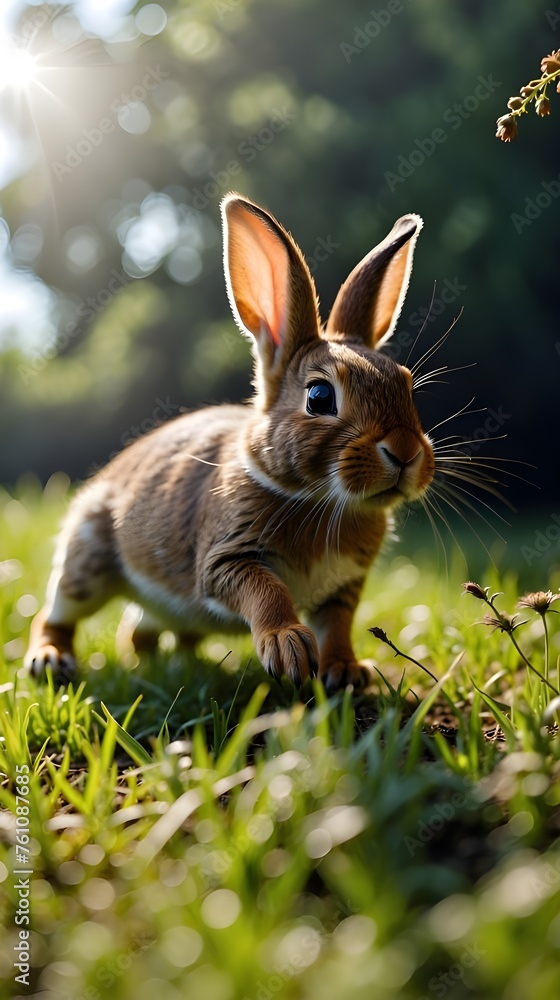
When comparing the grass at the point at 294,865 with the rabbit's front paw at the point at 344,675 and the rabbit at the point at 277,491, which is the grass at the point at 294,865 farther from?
the rabbit at the point at 277,491

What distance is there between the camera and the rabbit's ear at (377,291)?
333 centimetres

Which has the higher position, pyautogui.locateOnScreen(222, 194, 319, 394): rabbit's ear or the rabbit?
pyautogui.locateOnScreen(222, 194, 319, 394): rabbit's ear

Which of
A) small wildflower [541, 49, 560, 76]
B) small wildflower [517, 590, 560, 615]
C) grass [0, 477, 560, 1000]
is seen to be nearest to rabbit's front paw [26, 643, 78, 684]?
grass [0, 477, 560, 1000]

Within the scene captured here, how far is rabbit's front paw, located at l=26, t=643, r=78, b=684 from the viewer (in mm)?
3580

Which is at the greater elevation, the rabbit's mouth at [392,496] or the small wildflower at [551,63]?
the small wildflower at [551,63]

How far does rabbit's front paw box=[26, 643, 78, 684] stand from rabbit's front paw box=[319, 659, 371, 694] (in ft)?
3.57

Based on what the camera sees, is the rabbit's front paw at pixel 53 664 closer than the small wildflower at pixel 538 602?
No

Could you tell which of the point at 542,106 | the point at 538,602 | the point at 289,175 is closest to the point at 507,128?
the point at 542,106

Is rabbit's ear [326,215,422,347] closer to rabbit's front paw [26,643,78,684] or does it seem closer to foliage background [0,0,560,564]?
rabbit's front paw [26,643,78,684]

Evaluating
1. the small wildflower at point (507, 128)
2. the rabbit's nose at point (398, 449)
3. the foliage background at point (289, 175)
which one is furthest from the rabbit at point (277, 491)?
the foliage background at point (289, 175)

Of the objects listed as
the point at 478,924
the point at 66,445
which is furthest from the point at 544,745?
the point at 66,445

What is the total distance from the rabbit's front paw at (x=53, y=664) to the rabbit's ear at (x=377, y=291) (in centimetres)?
166

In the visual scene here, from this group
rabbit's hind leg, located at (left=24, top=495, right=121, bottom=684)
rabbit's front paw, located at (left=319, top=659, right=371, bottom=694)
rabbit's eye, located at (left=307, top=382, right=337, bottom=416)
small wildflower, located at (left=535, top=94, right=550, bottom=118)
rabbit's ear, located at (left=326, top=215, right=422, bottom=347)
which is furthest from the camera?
rabbit's hind leg, located at (left=24, top=495, right=121, bottom=684)

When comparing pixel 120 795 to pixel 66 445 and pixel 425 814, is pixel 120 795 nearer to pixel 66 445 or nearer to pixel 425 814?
pixel 425 814
